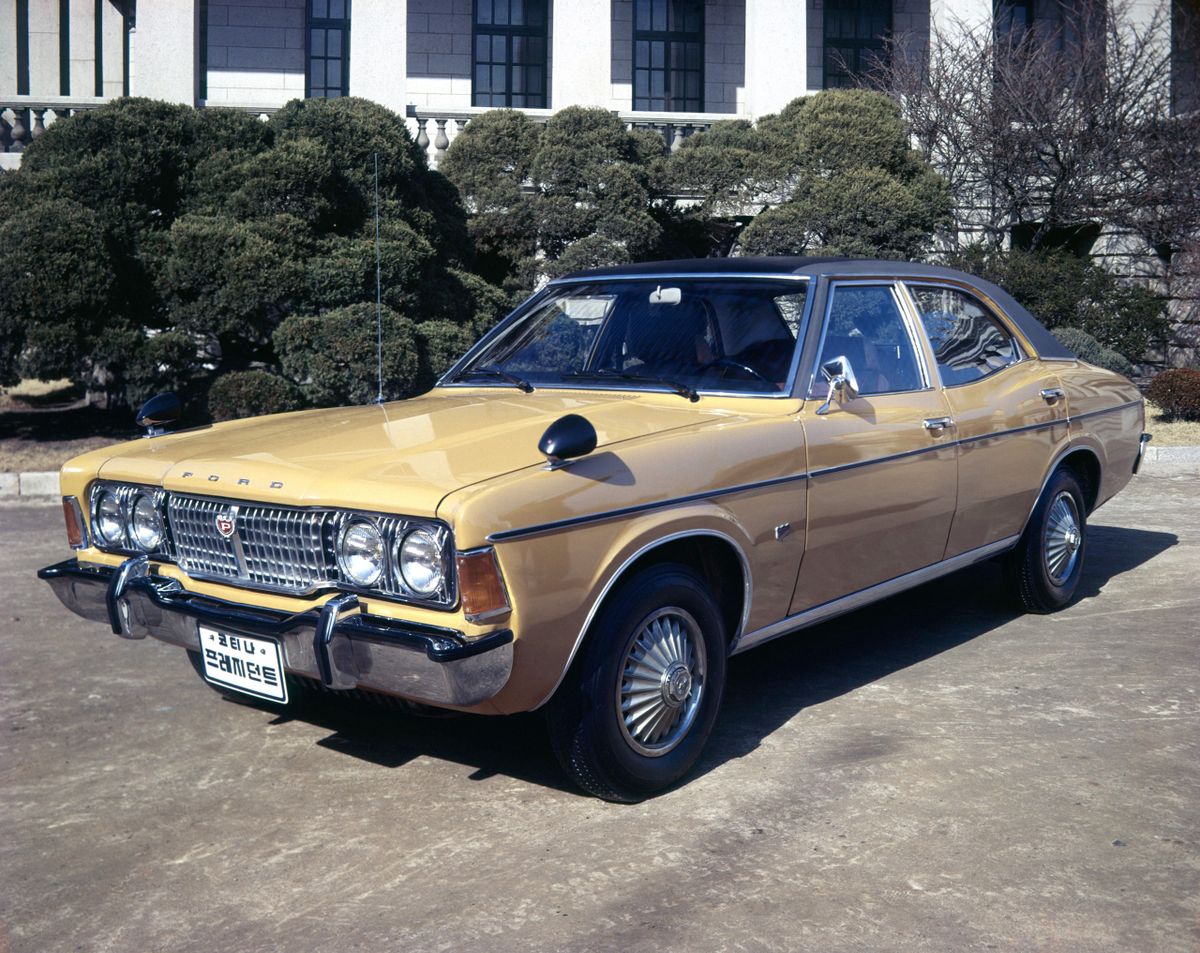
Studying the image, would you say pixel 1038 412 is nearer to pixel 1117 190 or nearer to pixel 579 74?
pixel 1117 190

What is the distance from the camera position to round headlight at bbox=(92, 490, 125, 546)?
4418mm

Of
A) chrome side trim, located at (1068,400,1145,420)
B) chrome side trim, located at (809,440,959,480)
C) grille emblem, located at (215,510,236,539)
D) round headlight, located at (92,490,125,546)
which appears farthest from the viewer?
chrome side trim, located at (1068,400,1145,420)

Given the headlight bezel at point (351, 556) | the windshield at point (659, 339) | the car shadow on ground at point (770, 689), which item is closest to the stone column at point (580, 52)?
the car shadow on ground at point (770, 689)

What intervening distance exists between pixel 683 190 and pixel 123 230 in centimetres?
749

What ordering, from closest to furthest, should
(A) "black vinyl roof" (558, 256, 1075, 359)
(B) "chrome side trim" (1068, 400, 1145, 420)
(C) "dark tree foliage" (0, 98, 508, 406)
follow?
(A) "black vinyl roof" (558, 256, 1075, 359), (B) "chrome side trim" (1068, 400, 1145, 420), (C) "dark tree foliage" (0, 98, 508, 406)

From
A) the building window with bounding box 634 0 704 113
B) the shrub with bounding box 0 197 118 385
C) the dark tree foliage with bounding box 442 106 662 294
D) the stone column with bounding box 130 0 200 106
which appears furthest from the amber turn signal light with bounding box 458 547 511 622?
the building window with bounding box 634 0 704 113

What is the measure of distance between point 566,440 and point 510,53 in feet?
68.7

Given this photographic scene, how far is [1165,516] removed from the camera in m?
8.89

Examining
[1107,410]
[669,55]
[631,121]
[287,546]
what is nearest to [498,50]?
[669,55]

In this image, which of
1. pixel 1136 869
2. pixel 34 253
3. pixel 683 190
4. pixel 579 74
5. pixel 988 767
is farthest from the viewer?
pixel 579 74

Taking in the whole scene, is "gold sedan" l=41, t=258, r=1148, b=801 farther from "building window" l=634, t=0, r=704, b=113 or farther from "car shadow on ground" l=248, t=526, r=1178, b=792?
"building window" l=634, t=0, r=704, b=113

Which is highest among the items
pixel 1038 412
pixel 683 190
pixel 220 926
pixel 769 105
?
pixel 769 105

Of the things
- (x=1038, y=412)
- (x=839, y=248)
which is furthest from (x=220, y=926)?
(x=839, y=248)

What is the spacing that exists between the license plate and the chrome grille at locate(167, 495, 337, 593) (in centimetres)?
18
